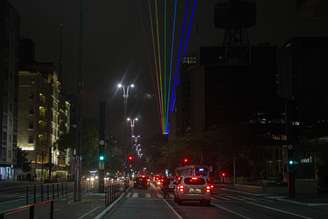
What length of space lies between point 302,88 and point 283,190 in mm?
68098

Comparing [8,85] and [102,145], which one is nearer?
[102,145]

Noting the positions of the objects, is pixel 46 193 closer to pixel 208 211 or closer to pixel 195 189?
pixel 195 189

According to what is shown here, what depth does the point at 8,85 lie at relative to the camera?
100m

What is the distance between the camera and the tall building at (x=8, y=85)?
3802 inches

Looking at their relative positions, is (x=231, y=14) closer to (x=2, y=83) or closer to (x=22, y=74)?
(x=22, y=74)

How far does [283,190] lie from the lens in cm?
5772

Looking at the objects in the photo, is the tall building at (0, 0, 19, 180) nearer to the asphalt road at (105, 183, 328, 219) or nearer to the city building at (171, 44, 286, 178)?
the city building at (171, 44, 286, 178)

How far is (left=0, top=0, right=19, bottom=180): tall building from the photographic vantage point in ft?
317

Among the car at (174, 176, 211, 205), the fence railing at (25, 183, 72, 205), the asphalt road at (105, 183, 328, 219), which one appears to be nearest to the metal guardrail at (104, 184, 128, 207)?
the asphalt road at (105, 183, 328, 219)

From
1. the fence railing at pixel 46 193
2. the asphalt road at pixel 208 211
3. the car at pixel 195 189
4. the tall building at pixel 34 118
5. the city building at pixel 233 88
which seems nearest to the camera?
the asphalt road at pixel 208 211

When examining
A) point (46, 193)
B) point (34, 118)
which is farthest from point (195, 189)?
point (34, 118)

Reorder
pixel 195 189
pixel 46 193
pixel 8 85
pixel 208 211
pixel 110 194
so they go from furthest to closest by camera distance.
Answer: pixel 8 85 → pixel 46 193 → pixel 195 189 → pixel 110 194 → pixel 208 211

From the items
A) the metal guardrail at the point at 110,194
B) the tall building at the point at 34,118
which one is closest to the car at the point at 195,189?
the metal guardrail at the point at 110,194

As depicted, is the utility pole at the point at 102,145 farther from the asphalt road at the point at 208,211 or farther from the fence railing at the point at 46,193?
the asphalt road at the point at 208,211
